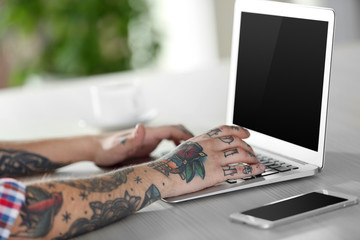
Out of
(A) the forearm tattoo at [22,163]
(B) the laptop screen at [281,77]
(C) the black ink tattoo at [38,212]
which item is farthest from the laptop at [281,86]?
(A) the forearm tattoo at [22,163]

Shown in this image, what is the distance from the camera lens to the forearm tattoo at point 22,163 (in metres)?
1.37

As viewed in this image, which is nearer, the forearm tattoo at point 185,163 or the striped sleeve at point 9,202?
the striped sleeve at point 9,202

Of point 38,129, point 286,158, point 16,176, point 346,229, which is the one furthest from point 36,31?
point 346,229

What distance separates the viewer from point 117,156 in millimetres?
1359

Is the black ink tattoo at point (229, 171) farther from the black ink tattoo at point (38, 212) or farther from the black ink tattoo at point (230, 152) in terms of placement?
the black ink tattoo at point (38, 212)

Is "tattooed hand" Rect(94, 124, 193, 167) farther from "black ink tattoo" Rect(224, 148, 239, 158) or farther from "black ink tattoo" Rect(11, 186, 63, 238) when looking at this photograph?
"black ink tattoo" Rect(11, 186, 63, 238)

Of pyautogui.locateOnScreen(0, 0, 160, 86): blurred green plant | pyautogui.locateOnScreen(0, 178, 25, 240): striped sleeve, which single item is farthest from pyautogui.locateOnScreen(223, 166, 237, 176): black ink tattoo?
pyautogui.locateOnScreen(0, 0, 160, 86): blurred green plant

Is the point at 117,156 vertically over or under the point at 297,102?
under

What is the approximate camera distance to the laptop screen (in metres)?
1.12

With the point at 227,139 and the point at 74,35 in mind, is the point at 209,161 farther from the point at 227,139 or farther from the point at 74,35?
the point at 74,35

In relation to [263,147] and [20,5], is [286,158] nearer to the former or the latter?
[263,147]

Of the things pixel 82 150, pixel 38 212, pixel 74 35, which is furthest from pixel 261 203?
pixel 74 35

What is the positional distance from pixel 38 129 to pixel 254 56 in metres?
0.74

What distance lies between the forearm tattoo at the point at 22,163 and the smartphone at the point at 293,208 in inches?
23.0
